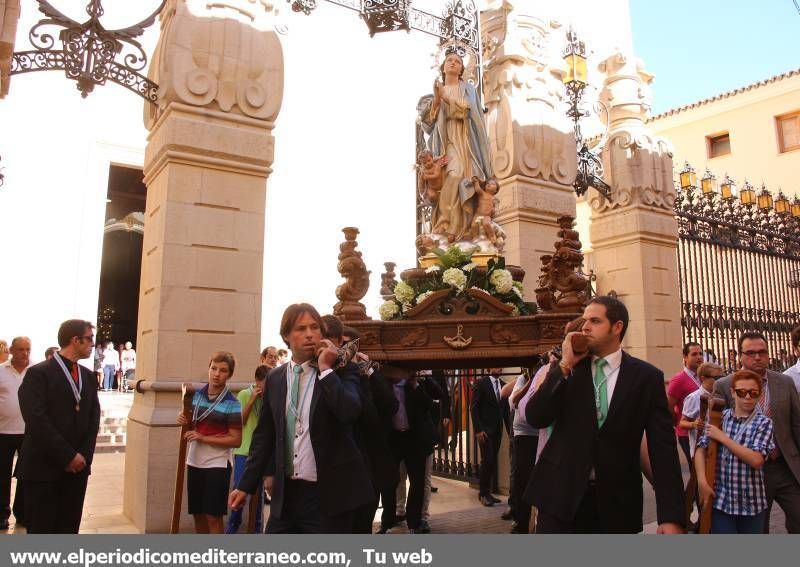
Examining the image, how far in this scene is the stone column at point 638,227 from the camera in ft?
34.6

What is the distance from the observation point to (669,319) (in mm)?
10711

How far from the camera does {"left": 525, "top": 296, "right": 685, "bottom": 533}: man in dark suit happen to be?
9.17 ft

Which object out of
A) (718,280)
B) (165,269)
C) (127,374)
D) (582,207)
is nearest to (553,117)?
(718,280)

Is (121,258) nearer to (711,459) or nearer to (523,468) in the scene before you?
(523,468)

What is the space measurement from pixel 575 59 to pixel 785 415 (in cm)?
826

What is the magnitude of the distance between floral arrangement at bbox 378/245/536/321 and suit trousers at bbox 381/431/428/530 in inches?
60.6

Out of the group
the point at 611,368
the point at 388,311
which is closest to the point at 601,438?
the point at 611,368

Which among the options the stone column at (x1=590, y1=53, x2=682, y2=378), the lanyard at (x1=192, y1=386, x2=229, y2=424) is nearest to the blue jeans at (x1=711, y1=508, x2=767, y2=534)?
the lanyard at (x1=192, y1=386, x2=229, y2=424)

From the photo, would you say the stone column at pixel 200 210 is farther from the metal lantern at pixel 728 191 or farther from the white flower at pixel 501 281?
the metal lantern at pixel 728 191

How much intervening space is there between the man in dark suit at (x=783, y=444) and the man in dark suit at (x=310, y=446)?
8.84ft

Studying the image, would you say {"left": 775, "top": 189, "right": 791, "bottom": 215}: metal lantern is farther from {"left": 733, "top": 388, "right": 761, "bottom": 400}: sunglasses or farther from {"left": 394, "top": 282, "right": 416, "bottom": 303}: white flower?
{"left": 394, "top": 282, "right": 416, "bottom": 303}: white flower

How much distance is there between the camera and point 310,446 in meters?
3.12

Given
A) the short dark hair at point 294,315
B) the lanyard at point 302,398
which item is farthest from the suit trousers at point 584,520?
the short dark hair at point 294,315

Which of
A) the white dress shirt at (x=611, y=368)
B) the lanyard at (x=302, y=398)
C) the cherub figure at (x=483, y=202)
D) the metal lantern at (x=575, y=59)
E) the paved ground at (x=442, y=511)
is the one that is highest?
the metal lantern at (x=575, y=59)
